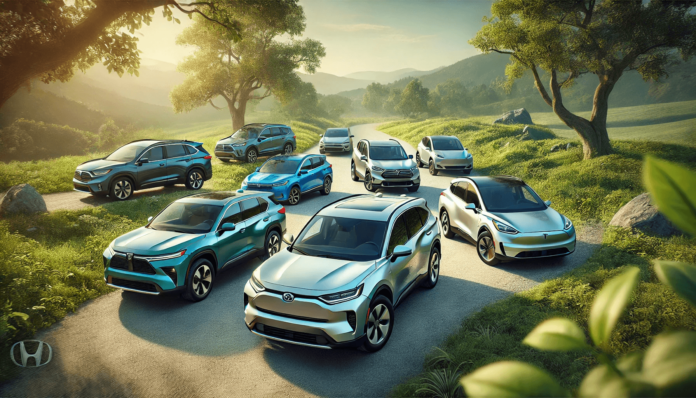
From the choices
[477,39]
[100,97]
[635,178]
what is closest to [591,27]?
[477,39]

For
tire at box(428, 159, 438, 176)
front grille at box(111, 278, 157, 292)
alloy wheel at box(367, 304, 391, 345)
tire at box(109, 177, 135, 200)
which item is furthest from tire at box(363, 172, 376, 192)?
alloy wheel at box(367, 304, 391, 345)

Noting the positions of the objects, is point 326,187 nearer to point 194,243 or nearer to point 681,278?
point 194,243

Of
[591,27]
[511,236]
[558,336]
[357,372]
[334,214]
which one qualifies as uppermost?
[591,27]

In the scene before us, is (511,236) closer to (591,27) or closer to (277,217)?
(277,217)

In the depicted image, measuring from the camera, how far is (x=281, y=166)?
1570 centimetres

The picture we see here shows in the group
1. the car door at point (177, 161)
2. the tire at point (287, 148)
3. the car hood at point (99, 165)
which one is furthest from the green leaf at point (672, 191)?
the tire at point (287, 148)

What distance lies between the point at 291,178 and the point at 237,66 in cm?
2209

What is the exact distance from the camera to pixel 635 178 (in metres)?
14.7

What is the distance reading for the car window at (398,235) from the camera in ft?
22.8

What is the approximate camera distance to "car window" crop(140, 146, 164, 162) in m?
15.3

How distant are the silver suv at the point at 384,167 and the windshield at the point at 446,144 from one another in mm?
3537

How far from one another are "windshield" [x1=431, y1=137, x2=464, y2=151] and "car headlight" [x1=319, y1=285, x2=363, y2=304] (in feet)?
51.3

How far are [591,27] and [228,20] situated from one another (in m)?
14.7

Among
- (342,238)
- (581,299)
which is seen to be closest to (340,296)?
(342,238)
